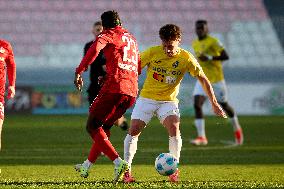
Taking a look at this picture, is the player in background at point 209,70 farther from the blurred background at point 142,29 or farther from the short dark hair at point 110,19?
the blurred background at point 142,29

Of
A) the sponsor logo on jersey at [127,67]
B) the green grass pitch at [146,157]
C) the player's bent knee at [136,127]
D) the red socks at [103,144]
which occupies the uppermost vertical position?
the sponsor logo on jersey at [127,67]

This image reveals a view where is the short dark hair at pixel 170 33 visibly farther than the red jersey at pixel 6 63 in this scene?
No

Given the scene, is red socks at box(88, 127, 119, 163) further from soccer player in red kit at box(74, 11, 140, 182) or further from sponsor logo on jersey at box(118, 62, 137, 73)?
sponsor logo on jersey at box(118, 62, 137, 73)

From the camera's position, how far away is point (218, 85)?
16.9 meters

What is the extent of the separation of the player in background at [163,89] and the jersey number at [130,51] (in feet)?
1.28

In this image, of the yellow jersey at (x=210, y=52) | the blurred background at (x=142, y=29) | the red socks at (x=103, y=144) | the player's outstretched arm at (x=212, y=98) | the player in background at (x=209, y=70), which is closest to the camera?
the red socks at (x=103, y=144)

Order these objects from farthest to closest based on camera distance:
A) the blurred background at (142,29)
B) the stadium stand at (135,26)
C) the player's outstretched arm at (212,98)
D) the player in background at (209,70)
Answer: the stadium stand at (135,26) → the blurred background at (142,29) → the player in background at (209,70) → the player's outstretched arm at (212,98)

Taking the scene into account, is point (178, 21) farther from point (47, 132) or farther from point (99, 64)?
point (99, 64)

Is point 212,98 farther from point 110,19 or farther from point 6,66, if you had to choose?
point 6,66

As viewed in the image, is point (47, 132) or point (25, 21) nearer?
point (47, 132)

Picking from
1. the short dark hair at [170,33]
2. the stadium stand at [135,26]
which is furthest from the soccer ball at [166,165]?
the stadium stand at [135,26]

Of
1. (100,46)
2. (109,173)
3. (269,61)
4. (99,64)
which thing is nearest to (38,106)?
(269,61)

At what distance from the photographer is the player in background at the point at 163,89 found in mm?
9586

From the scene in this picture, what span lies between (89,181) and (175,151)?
3.44 ft
